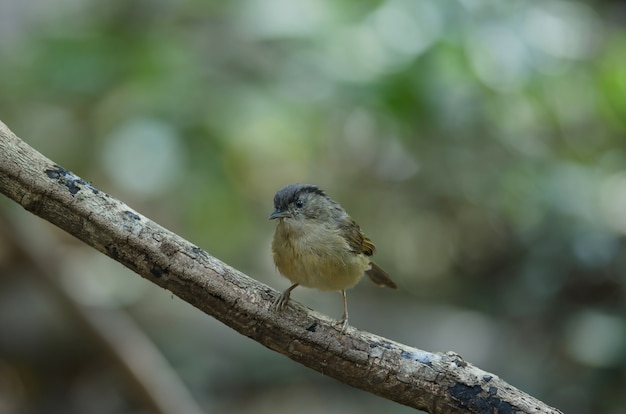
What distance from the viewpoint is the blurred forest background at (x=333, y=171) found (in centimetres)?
452

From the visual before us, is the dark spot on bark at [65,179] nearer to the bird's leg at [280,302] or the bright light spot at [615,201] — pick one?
the bird's leg at [280,302]

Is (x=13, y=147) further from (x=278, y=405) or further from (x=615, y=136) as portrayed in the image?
(x=615, y=136)

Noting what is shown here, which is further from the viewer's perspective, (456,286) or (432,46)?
(456,286)

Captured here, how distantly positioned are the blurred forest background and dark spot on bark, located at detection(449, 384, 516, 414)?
197cm

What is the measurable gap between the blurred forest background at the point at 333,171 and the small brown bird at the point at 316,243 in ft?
1.92

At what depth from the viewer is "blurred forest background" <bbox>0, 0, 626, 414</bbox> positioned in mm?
4516

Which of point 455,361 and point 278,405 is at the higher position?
point 278,405

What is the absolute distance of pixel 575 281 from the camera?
6.25m

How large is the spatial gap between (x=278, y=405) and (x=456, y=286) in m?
2.29

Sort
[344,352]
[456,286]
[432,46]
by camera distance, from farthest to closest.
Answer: [456,286] → [432,46] → [344,352]

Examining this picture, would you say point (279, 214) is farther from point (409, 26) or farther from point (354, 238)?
point (409, 26)

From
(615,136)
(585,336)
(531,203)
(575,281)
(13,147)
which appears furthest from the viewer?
(615,136)

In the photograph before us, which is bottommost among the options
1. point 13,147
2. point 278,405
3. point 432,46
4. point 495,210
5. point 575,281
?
point 13,147

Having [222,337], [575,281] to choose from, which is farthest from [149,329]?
[575,281]
